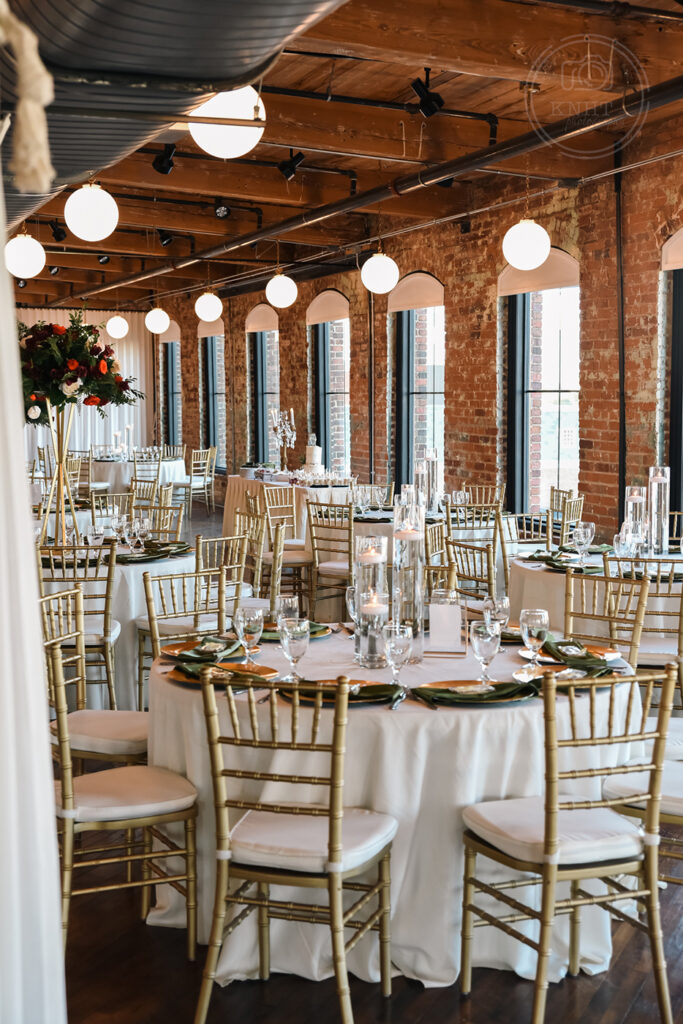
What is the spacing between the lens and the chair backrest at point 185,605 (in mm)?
4262

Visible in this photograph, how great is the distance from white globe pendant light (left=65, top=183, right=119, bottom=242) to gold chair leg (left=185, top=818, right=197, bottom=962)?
12.0ft

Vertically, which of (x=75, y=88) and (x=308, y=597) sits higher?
(x=75, y=88)

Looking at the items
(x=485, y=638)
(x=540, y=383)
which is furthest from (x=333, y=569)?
(x=485, y=638)

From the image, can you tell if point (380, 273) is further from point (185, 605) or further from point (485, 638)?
point (485, 638)

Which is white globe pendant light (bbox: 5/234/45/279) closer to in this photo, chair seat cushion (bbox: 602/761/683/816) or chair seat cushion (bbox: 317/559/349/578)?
chair seat cushion (bbox: 317/559/349/578)

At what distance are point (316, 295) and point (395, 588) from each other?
408 inches

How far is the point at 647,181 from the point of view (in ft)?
25.3

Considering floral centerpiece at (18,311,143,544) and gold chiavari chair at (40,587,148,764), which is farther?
floral centerpiece at (18,311,143,544)

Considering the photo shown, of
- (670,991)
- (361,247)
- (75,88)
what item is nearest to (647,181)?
(361,247)

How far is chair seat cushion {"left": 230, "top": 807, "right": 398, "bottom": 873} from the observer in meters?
2.73

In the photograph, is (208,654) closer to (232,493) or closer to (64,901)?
(64,901)

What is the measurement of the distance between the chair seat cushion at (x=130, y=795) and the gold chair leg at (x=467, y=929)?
0.84 m

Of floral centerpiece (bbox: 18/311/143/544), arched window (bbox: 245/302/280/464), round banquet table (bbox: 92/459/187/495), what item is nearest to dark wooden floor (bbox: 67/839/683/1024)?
floral centerpiece (bbox: 18/311/143/544)

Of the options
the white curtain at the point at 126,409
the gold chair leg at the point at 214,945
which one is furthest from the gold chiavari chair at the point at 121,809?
the white curtain at the point at 126,409
